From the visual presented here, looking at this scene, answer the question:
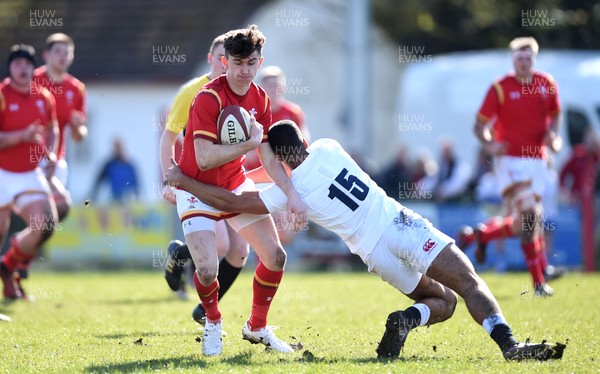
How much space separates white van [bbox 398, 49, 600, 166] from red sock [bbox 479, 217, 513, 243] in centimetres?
836

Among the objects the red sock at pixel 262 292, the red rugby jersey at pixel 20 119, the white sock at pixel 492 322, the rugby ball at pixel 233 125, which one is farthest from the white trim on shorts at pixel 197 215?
the red rugby jersey at pixel 20 119

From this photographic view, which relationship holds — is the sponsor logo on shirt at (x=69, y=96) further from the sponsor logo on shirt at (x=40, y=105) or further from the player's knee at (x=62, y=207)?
the player's knee at (x=62, y=207)

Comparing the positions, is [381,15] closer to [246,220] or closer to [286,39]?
[286,39]

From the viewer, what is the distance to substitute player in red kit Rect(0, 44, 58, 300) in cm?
1168

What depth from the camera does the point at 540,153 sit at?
12.5m

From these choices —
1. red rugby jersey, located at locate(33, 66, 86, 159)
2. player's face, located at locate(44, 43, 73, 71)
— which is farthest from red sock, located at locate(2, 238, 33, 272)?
player's face, located at locate(44, 43, 73, 71)

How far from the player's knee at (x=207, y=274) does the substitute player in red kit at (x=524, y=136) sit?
5.32 meters

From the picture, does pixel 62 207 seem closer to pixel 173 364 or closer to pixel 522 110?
pixel 522 110

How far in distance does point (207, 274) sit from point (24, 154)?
477cm

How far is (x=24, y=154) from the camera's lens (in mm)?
11797

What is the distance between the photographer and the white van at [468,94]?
70.4 ft

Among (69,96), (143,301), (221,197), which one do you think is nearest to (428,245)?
(221,197)

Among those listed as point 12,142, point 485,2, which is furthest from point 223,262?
point 485,2

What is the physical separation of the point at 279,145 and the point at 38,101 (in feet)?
16.8
